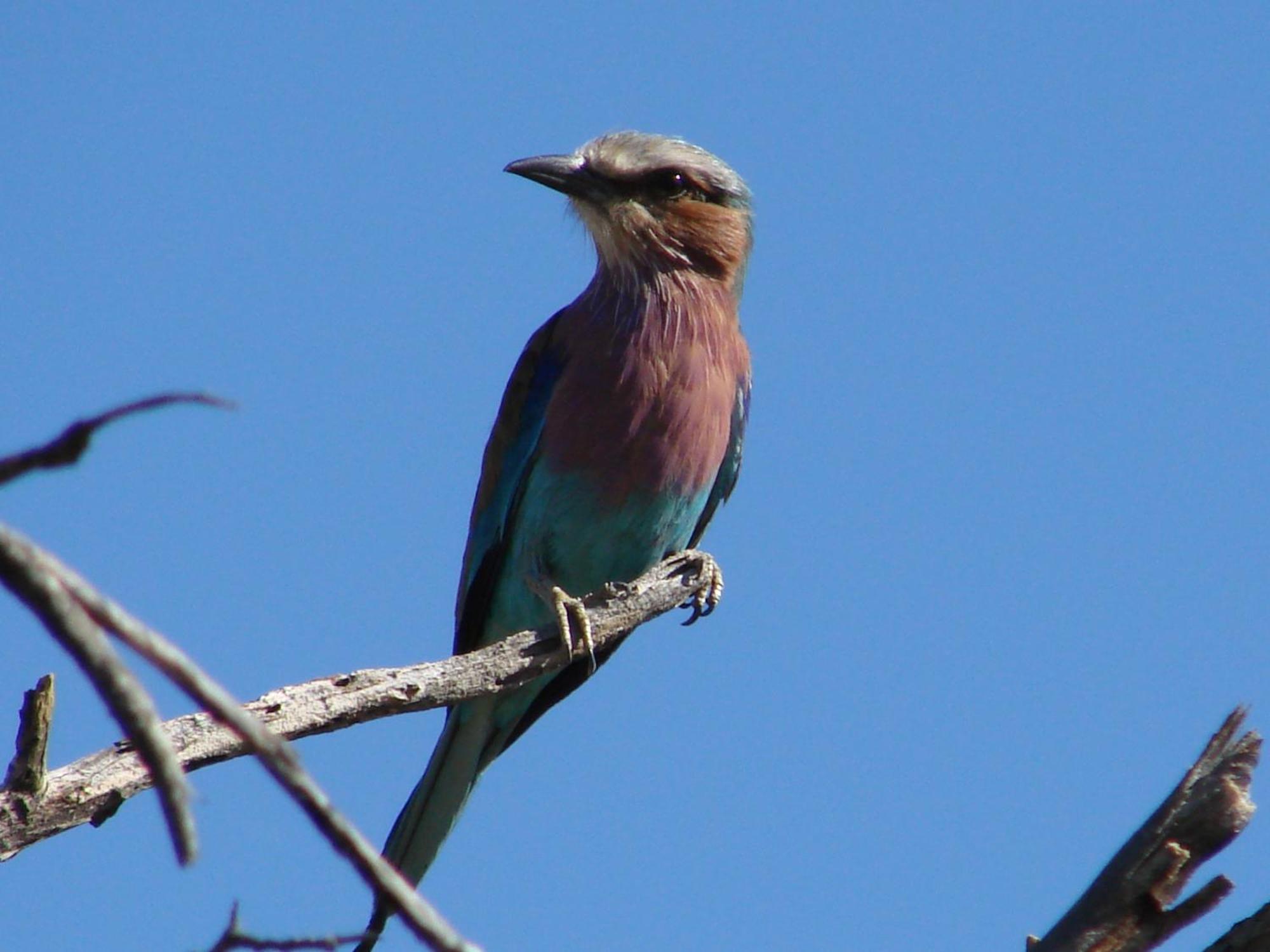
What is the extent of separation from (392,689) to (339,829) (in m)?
1.98

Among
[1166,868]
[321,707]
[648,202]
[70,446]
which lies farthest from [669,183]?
[70,446]

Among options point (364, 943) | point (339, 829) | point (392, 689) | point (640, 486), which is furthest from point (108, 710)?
point (640, 486)

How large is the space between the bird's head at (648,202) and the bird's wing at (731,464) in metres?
0.45

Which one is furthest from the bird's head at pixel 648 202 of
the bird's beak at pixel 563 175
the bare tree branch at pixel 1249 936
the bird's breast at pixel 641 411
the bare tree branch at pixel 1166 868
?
the bare tree branch at pixel 1249 936

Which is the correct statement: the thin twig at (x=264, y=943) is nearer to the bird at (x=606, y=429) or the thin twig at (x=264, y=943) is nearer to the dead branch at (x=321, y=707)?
the dead branch at (x=321, y=707)

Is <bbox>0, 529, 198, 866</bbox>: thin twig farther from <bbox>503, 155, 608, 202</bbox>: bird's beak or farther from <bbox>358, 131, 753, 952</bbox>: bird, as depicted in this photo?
<bbox>503, 155, 608, 202</bbox>: bird's beak

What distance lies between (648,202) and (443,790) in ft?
7.12

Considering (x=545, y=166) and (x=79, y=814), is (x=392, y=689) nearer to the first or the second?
(x=79, y=814)

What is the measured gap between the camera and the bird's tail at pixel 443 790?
186 inches

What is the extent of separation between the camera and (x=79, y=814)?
2582 millimetres

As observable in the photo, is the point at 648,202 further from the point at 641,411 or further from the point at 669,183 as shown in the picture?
the point at 641,411

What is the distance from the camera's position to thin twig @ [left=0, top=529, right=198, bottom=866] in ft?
3.39

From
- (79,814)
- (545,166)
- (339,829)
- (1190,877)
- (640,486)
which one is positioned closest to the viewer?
(339,829)

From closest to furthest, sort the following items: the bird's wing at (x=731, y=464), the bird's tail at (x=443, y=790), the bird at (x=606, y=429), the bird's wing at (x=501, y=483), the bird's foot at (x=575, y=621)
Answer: the bird's foot at (x=575, y=621) → the bird's tail at (x=443, y=790) → the bird at (x=606, y=429) → the bird's wing at (x=501, y=483) → the bird's wing at (x=731, y=464)
